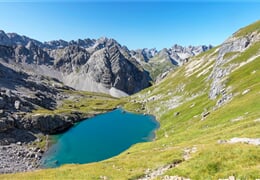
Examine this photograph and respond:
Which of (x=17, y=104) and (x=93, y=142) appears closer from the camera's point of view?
(x=93, y=142)

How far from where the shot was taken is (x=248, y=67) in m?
105

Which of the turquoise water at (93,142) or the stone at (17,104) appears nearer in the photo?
the turquoise water at (93,142)

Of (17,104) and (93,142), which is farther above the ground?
(17,104)

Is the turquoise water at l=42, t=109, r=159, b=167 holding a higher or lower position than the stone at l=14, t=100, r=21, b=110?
lower

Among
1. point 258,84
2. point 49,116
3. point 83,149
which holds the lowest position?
point 83,149

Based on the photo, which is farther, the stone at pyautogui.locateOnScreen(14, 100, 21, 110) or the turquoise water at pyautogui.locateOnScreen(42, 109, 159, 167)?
the stone at pyautogui.locateOnScreen(14, 100, 21, 110)

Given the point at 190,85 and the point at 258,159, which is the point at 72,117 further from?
the point at 258,159

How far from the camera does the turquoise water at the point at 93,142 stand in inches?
3839

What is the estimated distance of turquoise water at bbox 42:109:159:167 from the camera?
97.5m

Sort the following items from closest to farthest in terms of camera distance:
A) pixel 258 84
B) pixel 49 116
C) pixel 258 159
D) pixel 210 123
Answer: pixel 258 159, pixel 210 123, pixel 258 84, pixel 49 116

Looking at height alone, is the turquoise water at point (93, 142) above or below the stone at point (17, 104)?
below

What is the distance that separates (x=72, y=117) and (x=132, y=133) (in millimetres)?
70869

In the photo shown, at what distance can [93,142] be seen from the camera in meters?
120

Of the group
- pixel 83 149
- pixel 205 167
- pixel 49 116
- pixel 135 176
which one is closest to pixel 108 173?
pixel 135 176
